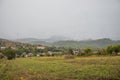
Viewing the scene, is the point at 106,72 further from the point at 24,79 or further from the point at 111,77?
the point at 24,79

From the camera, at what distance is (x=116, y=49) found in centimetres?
7106

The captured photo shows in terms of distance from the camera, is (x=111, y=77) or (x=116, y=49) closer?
(x=111, y=77)

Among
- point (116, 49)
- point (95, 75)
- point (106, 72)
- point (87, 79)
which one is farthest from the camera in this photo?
point (116, 49)

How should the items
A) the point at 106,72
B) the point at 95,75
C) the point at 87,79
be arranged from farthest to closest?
the point at 106,72
the point at 95,75
the point at 87,79

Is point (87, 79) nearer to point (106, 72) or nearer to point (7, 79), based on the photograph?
point (106, 72)

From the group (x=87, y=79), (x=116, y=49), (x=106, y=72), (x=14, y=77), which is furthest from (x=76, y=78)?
(x=116, y=49)

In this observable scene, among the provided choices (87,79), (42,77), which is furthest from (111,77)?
(42,77)

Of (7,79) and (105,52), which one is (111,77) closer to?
(7,79)

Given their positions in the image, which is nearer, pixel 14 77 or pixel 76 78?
pixel 76 78

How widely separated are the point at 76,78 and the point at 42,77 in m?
3.47

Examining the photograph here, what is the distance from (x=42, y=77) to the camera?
21.2 m

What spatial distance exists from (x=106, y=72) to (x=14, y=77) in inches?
384

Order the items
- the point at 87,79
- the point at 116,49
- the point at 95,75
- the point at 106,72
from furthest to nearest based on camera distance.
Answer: the point at 116,49 < the point at 106,72 < the point at 95,75 < the point at 87,79

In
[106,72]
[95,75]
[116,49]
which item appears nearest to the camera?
[95,75]
